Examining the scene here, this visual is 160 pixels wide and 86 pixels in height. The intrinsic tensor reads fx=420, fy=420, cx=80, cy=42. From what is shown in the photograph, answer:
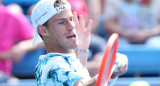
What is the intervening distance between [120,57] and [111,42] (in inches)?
9.7

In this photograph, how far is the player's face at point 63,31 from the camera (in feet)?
8.54

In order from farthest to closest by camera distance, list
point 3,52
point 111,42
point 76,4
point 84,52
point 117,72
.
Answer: point 76,4 < point 3,52 < point 84,52 < point 117,72 < point 111,42

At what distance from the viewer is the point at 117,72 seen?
257cm

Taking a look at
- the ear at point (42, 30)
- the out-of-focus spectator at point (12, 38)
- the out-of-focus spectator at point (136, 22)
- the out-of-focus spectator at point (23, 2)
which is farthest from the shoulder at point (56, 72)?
the out-of-focus spectator at point (23, 2)

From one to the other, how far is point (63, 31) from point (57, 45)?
0.11 m

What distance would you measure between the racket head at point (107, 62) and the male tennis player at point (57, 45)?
0.11m

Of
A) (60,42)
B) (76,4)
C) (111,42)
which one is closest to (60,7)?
(60,42)

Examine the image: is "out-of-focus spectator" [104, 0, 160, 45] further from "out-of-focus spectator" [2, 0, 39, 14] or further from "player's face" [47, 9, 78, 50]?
"player's face" [47, 9, 78, 50]

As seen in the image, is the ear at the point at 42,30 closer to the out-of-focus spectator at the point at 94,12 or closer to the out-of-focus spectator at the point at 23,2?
the out-of-focus spectator at the point at 94,12

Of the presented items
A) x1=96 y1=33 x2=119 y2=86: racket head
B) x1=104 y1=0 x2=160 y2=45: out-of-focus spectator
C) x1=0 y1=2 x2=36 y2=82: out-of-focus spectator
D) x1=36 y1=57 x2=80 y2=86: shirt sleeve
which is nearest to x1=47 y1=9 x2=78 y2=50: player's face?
x1=36 y1=57 x2=80 y2=86: shirt sleeve

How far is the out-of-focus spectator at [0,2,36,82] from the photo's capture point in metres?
5.29

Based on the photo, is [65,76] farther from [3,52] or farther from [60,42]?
[3,52]

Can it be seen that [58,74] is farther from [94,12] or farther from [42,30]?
[94,12]

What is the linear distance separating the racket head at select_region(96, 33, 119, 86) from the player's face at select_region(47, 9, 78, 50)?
0.24 meters
